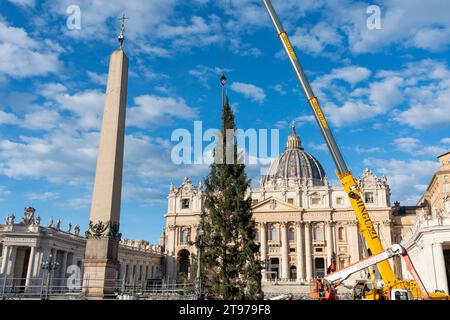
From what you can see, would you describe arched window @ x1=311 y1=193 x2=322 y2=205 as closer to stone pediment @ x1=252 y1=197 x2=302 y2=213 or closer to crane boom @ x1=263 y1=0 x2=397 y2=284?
stone pediment @ x1=252 y1=197 x2=302 y2=213

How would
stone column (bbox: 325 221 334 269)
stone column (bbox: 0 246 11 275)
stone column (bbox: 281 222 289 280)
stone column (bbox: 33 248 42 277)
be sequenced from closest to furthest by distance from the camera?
stone column (bbox: 0 246 11 275) < stone column (bbox: 33 248 42 277) < stone column (bbox: 325 221 334 269) < stone column (bbox: 281 222 289 280)

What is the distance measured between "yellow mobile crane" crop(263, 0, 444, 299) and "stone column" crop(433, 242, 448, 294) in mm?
11140

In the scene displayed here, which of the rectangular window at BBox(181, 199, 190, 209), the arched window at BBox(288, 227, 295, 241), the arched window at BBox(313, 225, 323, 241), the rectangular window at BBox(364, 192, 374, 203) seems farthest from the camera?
the rectangular window at BBox(181, 199, 190, 209)

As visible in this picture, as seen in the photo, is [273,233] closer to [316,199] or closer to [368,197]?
[316,199]

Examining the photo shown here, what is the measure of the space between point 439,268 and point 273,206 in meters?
45.5

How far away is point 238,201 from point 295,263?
5850 centimetres

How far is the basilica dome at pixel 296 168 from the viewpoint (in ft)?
335

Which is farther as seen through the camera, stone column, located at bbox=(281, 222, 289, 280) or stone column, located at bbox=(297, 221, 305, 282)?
stone column, located at bbox=(281, 222, 289, 280)

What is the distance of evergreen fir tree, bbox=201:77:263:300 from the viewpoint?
19.2 metres

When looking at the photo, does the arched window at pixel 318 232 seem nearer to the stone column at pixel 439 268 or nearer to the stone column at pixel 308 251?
the stone column at pixel 308 251

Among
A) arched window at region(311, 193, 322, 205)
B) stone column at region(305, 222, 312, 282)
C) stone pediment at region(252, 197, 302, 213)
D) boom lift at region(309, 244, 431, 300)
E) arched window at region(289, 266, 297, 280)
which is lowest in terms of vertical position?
boom lift at region(309, 244, 431, 300)

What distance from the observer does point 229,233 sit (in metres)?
20.2

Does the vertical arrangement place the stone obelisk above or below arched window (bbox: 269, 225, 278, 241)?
below

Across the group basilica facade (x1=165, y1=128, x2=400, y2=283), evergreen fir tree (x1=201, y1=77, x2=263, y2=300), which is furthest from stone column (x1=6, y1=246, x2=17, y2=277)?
basilica facade (x1=165, y1=128, x2=400, y2=283)
